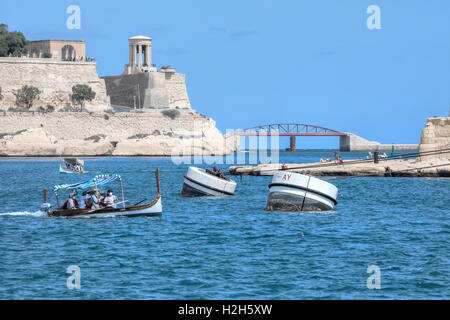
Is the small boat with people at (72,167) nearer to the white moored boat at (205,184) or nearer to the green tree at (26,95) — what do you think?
the white moored boat at (205,184)

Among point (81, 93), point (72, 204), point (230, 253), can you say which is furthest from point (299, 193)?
point (81, 93)

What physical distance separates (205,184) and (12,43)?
9506cm

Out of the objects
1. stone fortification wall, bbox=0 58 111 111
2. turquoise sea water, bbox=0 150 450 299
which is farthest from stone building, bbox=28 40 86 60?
turquoise sea water, bbox=0 150 450 299

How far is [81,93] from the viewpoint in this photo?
12056cm

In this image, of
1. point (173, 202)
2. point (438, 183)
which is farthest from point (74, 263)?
point (438, 183)

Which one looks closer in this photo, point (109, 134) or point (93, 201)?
point (93, 201)

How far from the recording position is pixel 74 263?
19422mm

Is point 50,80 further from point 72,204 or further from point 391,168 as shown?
point 72,204

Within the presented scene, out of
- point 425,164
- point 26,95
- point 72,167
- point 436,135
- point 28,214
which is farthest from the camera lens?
point 26,95

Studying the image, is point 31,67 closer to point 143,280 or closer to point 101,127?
point 101,127

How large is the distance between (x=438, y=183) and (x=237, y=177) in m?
18.8
